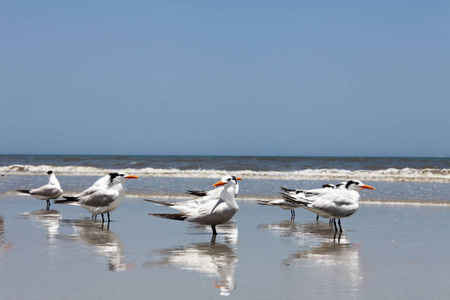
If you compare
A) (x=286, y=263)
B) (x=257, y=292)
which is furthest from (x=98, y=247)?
(x=257, y=292)

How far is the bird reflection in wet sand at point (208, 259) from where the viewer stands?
608 cm

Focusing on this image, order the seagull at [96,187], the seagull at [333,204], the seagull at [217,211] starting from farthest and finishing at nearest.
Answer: the seagull at [96,187] → the seagull at [333,204] → the seagull at [217,211]

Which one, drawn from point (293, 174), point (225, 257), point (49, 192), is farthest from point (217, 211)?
point (293, 174)

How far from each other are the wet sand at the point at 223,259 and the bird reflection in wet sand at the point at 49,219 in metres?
0.02

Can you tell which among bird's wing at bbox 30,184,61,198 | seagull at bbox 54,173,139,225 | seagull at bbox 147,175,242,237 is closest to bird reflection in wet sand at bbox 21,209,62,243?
seagull at bbox 54,173,139,225

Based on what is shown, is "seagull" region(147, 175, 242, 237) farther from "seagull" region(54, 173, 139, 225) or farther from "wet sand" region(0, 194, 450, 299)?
"seagull" region(54, 173, 139, 225)

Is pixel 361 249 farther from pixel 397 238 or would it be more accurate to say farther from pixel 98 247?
pixel 98 247

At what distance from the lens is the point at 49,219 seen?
11.8 m

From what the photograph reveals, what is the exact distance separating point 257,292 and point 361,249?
3.50m

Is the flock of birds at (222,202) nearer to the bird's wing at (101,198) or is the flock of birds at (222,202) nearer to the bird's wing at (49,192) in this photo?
the bird's wing at (101,198)

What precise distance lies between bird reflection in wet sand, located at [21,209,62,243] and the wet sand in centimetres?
2

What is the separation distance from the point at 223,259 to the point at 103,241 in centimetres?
252

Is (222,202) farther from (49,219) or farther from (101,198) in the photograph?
(49,219)

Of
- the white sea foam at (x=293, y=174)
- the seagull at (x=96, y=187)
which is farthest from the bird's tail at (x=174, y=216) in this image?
the white sea foam at (x=293, y=174)
